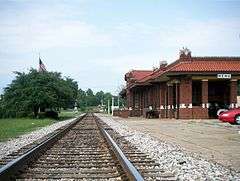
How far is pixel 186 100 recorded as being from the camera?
146ft

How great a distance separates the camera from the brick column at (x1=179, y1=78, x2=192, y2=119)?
44350 mm

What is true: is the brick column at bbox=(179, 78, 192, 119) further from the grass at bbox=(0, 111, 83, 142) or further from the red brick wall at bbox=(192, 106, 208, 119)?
the grass at bbox=(0, 111, 83, 142)

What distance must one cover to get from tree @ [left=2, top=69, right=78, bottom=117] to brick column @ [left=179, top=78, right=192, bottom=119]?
64.8 ft

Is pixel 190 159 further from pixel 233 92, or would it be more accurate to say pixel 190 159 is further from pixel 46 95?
pixel 46 95

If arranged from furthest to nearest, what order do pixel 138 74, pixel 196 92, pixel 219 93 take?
pixel 138 74
pixel 219 93
pixel 196 92

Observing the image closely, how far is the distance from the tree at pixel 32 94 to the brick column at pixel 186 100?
778 inches

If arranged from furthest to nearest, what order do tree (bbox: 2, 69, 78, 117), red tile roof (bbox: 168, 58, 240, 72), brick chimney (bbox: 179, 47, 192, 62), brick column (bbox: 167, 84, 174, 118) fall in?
tree (bbox: 2, 69, 78, 117) → brick column (bbox: 167, 84, 174, 118) → brick chimney (bbox: 179, 47, 192, 62) → red tile roof (bbox: 168, 58, 240, 72)

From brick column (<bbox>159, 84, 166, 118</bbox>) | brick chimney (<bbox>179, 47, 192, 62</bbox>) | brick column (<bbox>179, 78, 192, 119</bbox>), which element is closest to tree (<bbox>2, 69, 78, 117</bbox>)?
brick column (<bbox>159, 84, 166, 118</bbox>)

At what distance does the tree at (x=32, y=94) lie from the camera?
190 feet

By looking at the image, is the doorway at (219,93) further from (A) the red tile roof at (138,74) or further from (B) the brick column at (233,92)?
(A) the red tile roof at (138,74)

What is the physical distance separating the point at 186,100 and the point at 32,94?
2125 centimetres

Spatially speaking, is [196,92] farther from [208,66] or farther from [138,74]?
[138,74]

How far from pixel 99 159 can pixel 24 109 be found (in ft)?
155

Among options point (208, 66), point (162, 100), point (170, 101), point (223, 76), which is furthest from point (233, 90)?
point (162, 100)
